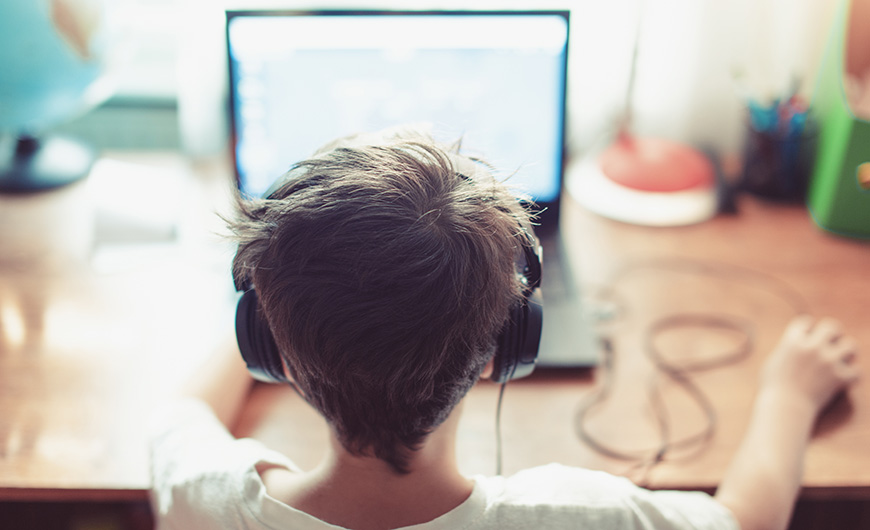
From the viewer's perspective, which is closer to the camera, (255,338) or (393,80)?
(255,338)

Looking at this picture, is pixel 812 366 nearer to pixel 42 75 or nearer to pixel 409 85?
pixel 409 85

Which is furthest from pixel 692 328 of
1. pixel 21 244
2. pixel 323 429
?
pixel 21 244

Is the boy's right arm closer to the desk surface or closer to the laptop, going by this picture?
the desk surface

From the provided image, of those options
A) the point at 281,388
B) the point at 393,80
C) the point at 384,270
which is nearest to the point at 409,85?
the point at 393,80

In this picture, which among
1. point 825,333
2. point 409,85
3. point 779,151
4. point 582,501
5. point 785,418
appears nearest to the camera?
point 582,501

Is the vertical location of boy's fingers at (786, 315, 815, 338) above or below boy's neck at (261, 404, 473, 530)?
below

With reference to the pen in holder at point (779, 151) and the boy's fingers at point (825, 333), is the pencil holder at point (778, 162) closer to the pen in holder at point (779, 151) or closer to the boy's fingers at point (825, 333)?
the pen in holder at point (779, 151)

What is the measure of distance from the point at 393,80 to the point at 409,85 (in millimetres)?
22

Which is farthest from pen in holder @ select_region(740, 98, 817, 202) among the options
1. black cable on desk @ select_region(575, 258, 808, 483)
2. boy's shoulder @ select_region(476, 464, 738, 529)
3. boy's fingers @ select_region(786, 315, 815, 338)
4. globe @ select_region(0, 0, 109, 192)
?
globe @ select_region(0, 0, 109, 192)

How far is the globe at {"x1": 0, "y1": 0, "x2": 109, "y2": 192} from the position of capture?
1067mm

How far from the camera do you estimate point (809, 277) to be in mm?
1122

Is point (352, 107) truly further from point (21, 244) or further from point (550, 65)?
point (21, 244)

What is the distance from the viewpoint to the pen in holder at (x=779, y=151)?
1.24 meters

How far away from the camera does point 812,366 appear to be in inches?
36.2
